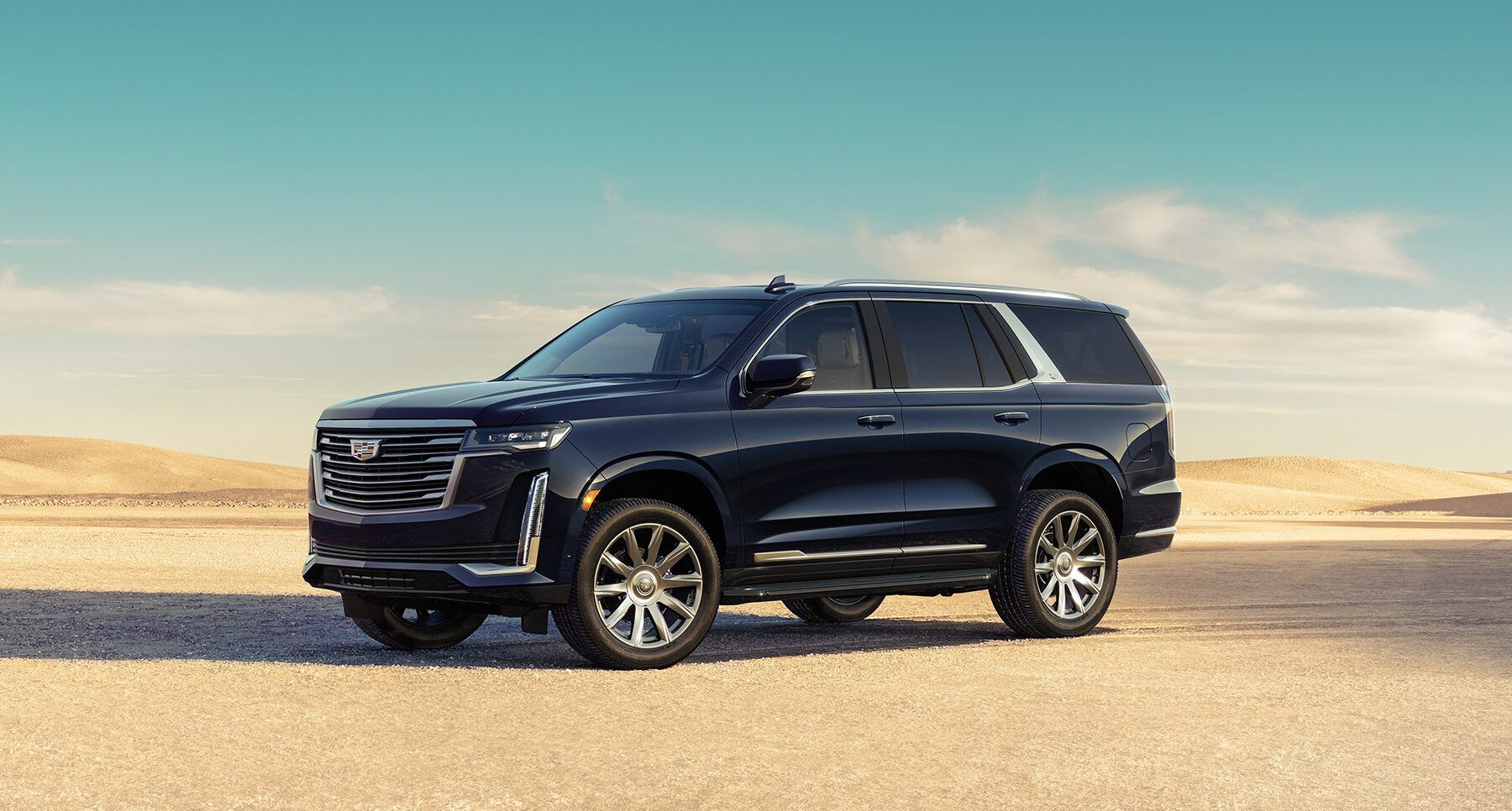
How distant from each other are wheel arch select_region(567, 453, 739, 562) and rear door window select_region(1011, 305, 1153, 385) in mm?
3024

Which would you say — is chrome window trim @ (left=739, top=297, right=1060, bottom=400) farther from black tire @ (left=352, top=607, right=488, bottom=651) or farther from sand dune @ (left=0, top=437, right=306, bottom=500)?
sand dune @ (left=0, top=437, right=306, bottom=500)

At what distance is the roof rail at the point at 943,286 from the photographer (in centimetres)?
1028

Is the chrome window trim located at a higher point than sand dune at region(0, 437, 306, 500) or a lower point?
higher

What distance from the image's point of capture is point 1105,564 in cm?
1116

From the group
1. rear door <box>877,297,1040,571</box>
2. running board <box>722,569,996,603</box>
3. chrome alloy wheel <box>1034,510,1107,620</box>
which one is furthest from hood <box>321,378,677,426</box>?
chrome alloy wheel <box>1034,510,1107,620</box>

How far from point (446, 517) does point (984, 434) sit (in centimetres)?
364

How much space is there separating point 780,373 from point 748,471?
2.10ft

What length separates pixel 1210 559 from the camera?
67.8ft

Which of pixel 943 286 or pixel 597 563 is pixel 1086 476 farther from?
pixel 597 563

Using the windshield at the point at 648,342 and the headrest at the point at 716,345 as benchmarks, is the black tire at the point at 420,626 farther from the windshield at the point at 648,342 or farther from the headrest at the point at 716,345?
the headrest at the point at 716,345

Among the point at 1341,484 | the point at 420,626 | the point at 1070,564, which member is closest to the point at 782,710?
the point at 420,626

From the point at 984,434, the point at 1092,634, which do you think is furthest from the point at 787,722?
the point at 1092,634

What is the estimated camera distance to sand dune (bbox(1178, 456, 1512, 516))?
6650 cm

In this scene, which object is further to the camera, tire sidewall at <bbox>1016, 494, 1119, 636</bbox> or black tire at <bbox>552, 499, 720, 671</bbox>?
tire sidewall at <bbox>1016, 494, 1119, 636</bbox>
